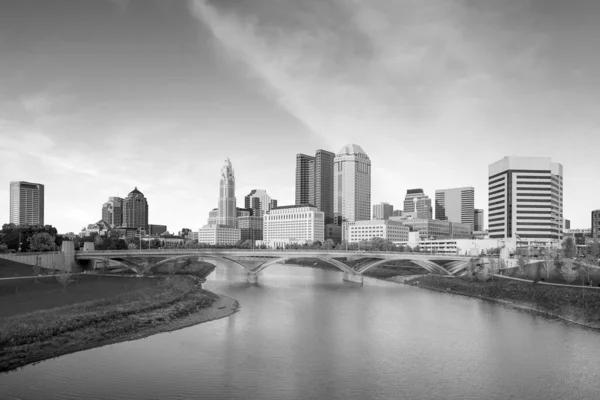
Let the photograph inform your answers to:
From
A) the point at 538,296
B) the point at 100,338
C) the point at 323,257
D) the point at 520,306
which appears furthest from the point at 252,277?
the point at 100,338

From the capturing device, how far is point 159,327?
157ft

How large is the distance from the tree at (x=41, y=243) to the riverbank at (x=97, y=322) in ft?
233

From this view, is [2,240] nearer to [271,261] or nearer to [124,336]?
[271,261]

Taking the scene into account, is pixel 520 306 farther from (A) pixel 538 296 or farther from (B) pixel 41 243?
(B) pixel 41 243

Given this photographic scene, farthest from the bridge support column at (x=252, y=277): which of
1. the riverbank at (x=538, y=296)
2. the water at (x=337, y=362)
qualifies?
the water at (x=337, y=362)

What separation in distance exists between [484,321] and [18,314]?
49.7m

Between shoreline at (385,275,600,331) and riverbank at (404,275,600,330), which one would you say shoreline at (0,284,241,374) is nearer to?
shoreline at (385,275,600,331)

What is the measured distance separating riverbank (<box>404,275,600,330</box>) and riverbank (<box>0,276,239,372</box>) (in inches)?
1578

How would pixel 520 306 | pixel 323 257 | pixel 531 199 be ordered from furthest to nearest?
1. pixel 531 199
2. pixel 323 257
3. pixel 520 306

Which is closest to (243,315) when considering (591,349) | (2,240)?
(591,349)

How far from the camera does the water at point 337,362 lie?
29609 mm

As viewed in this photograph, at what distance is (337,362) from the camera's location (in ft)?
120

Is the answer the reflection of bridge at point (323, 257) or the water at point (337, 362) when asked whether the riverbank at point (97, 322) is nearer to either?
the water at point (337, 362)

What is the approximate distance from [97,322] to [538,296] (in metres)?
56.3
